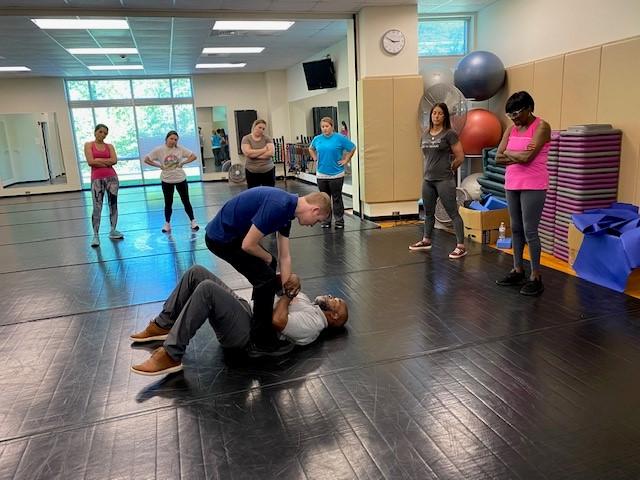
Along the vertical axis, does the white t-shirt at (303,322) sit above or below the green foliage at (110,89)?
below

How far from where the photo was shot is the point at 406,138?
22.3ft

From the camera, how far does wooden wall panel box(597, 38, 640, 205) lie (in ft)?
14.7

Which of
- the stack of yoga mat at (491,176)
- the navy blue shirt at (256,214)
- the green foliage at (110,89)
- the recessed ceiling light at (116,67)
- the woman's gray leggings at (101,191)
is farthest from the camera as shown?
the green foliage at (110,89)

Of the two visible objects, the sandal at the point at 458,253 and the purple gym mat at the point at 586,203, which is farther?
the sandal at the point at 458,253

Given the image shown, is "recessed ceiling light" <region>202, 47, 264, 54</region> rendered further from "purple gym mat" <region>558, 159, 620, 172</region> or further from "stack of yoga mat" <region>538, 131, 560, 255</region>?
"purple gym mat" <region>558, 159, 620, 172</region>

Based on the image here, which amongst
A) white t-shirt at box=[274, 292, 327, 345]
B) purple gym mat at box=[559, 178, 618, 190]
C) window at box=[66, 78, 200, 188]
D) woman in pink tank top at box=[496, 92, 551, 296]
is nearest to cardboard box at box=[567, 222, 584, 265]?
purple gym mat at box=[559, 178, 618, 190]

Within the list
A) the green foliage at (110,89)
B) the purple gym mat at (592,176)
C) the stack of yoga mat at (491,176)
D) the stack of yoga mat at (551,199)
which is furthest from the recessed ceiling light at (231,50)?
the purple gym mat at (592,176)

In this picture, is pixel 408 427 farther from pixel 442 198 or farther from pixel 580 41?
pixel 580 41

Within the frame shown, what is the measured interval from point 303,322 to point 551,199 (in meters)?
3.28

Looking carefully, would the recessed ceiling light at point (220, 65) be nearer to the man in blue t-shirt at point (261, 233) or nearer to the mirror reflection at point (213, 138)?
the mirror reflection at point (213, 138)

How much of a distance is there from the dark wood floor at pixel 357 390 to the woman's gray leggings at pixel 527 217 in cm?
38

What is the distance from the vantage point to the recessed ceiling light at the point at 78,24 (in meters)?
6.57

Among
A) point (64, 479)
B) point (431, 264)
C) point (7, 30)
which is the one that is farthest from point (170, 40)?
point (64, 479)

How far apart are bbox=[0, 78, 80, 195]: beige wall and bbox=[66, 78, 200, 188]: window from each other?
0.26 metres
